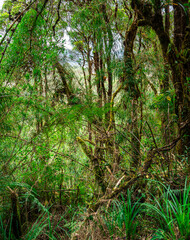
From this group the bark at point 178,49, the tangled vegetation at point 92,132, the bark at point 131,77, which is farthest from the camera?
the bark at point 131,77

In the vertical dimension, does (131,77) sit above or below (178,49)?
below

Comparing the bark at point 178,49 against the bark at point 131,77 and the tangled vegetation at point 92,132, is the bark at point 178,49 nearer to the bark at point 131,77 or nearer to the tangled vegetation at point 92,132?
the tangled vegetation at point 92,132

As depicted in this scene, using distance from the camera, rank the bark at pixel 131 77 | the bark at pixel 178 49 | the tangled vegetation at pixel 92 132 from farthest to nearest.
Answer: the bark at pixel 131 77 → the bark at pixel 178 49 → the tangled vegetation at pixel 92 132

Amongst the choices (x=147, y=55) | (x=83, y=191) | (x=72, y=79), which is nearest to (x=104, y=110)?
(x=72, y=79)

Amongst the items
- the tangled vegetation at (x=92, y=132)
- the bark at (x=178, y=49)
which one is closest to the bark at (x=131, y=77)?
the tangled vegetation at (x=92, y=132)

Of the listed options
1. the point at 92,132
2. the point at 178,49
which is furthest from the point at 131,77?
the point at 92,132

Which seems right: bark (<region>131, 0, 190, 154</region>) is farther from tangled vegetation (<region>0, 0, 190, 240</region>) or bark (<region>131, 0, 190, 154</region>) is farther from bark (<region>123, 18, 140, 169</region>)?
bark (<region>123, 18, 140, 169</region>)

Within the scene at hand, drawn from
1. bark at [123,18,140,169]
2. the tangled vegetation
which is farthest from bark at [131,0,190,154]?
bark at [123,18,140,169]

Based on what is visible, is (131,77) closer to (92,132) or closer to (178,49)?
(178,49)

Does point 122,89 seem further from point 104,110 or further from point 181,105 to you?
point 181,105

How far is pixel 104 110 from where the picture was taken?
2574 mm

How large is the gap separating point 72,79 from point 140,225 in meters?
2.27

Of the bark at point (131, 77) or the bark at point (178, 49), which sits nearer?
the bark at point (178, 49)

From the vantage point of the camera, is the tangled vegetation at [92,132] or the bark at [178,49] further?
the bark at [178,49]
